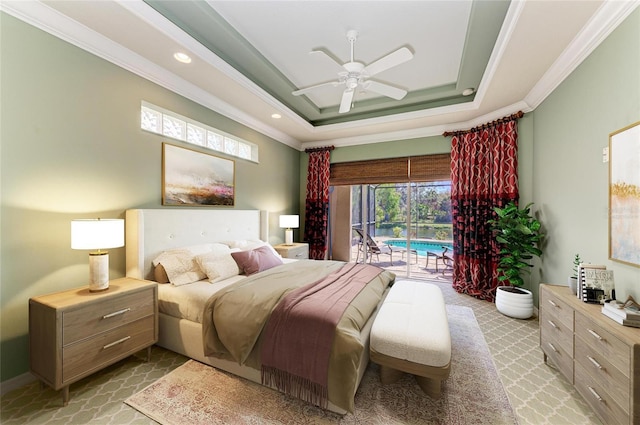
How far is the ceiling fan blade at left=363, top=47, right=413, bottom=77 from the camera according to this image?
6.91 ft

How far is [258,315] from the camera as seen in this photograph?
1.90 meters

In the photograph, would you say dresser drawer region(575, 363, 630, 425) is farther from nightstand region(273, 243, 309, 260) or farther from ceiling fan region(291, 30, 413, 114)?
nightstand region(273, 243, 309, 260)

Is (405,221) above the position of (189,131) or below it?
below

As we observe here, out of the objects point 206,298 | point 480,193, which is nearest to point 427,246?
point 480,193

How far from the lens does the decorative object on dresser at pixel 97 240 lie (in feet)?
6.01

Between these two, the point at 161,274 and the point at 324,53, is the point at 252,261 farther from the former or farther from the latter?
the point at 324,53

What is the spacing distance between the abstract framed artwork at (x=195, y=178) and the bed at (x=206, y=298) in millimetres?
192

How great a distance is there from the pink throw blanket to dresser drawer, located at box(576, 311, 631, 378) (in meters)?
1.54

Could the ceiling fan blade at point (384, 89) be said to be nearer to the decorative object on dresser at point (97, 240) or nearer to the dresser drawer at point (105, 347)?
the decorative object on dresser at point (97, 240)

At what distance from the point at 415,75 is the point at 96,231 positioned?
3924 mm

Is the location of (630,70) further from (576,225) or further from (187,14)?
(187,14)

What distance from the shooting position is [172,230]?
2820 mm

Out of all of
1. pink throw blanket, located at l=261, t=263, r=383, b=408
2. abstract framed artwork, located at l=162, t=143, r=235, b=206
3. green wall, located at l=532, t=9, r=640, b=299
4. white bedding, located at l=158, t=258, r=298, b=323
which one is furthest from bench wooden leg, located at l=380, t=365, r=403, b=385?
abstract framed artwork, located at l=162, t=143, r=235, b=206

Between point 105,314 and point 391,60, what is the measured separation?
126 inches
